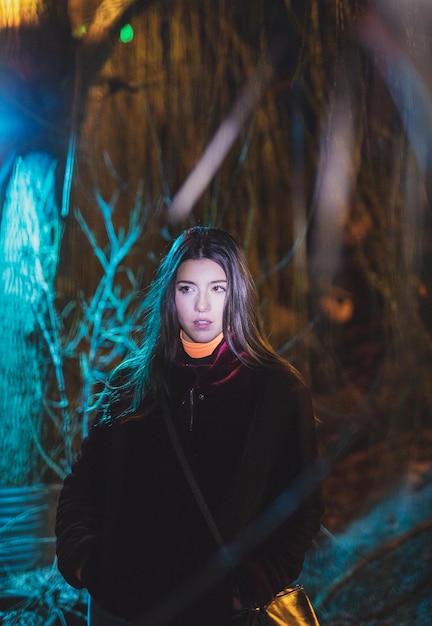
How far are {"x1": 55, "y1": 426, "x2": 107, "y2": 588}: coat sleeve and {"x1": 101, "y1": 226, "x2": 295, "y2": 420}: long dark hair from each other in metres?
0.15

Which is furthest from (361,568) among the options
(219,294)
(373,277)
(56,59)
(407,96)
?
(56,59)

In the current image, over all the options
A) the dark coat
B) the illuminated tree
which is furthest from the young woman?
the illuminated tree

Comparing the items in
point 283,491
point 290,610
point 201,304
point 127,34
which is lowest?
point 290,610

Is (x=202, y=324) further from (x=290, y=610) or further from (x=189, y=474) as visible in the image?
(x=290, y=610)

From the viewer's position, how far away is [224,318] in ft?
5.66

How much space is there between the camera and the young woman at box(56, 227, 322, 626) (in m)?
1.58

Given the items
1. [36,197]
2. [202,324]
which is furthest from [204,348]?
[36,197]

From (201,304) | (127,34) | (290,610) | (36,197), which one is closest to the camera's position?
(290,610)

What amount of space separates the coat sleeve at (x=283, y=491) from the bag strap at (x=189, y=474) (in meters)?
0.10

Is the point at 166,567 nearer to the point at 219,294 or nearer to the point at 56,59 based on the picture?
the point at 219,294

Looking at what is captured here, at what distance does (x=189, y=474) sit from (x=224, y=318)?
1.31ft

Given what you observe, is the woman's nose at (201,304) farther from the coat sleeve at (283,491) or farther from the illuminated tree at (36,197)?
the illuminated tree at (36,197)

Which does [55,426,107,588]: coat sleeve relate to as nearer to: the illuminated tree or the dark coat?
the dark coat

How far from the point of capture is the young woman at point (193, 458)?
158 cm
